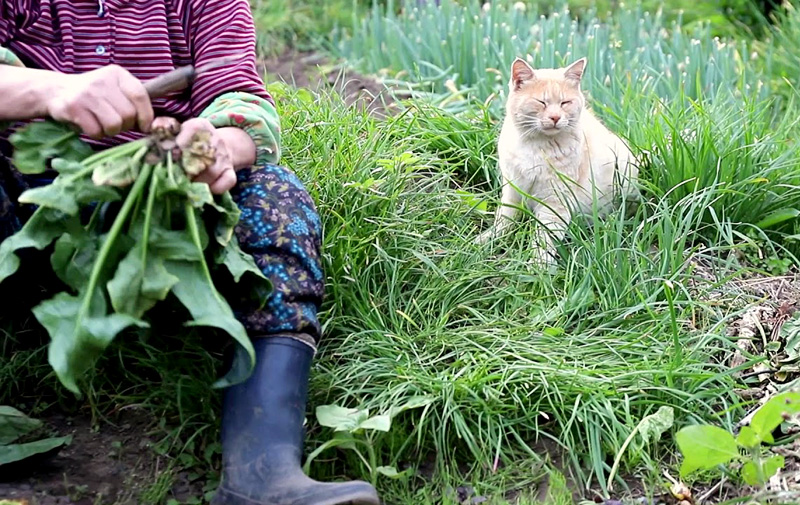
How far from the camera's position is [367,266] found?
2367mm

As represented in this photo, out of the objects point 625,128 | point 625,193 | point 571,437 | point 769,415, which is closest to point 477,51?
point 625,128

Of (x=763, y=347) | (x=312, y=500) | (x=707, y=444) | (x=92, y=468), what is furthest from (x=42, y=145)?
(x=763, y=347)

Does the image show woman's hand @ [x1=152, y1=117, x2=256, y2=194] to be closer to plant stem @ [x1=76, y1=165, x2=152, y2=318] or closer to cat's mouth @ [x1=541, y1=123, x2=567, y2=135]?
plant stem @ [x1=76, y1=165, x2=152, y2=318]

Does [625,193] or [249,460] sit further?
[625,193]

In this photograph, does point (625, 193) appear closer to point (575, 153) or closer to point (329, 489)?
point (575, 153)

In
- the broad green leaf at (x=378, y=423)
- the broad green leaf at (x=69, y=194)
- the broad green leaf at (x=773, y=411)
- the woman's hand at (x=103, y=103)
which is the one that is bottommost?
the broad green leaf at (x=378, y=423)

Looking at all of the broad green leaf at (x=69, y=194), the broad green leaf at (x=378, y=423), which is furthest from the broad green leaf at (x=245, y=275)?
the broad green leaf at (x=378, y=423)

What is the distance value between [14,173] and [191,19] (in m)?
0.48

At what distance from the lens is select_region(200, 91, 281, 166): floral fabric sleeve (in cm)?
192

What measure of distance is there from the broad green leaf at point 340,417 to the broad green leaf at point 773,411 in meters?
0.72

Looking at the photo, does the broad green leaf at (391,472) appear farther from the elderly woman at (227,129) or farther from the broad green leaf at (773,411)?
the broad green leaf at (773,411)

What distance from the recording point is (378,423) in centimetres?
186

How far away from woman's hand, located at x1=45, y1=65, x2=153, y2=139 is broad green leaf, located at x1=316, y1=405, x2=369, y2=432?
2.12ft

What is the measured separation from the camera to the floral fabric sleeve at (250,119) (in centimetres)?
192
